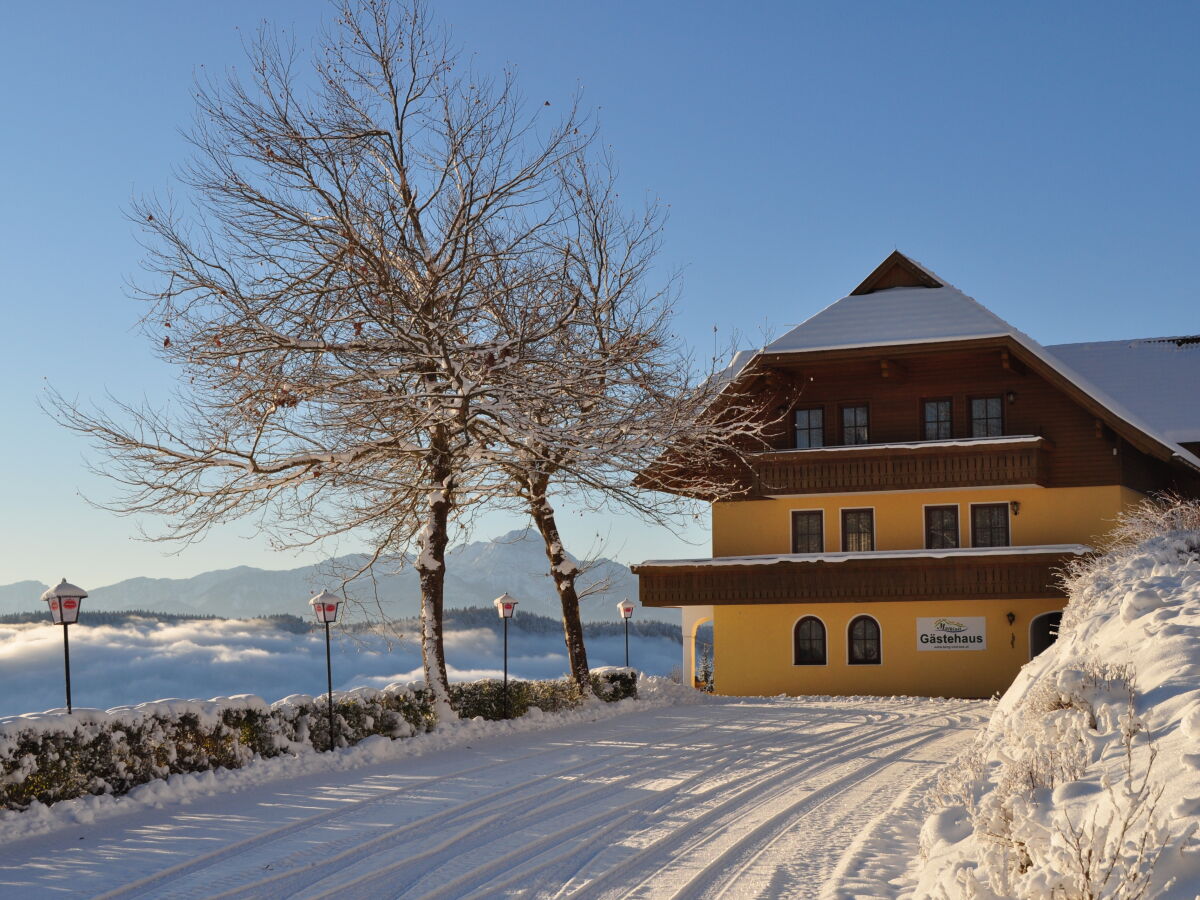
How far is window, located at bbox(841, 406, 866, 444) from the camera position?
3372 cm

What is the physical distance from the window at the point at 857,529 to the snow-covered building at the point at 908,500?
0.13 ft

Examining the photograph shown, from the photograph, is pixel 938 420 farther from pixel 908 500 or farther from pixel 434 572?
pixel 434 572

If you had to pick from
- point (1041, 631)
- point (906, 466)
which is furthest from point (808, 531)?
point (1041, 631)

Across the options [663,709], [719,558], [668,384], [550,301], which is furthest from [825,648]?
[550,301]

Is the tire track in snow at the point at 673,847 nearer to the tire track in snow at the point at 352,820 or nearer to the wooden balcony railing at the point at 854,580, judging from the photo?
the tire track in snow at the point at 352,820

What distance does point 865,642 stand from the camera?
33750mm

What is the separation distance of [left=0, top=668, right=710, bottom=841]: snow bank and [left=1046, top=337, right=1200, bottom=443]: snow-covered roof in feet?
71.6

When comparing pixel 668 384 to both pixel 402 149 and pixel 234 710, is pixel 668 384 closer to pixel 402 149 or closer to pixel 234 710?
pixel 402 149

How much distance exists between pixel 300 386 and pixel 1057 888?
50.7 ft

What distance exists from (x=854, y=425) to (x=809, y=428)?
1258 mm

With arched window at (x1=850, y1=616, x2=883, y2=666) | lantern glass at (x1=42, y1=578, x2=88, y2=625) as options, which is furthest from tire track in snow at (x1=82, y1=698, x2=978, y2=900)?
arched window at (x1=850, y1=616, x2=883, y2=666)

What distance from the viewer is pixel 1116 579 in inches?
693

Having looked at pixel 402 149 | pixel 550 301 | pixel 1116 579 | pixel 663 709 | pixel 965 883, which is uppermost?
pixel 402 149

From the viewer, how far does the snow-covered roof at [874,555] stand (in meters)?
30.5
